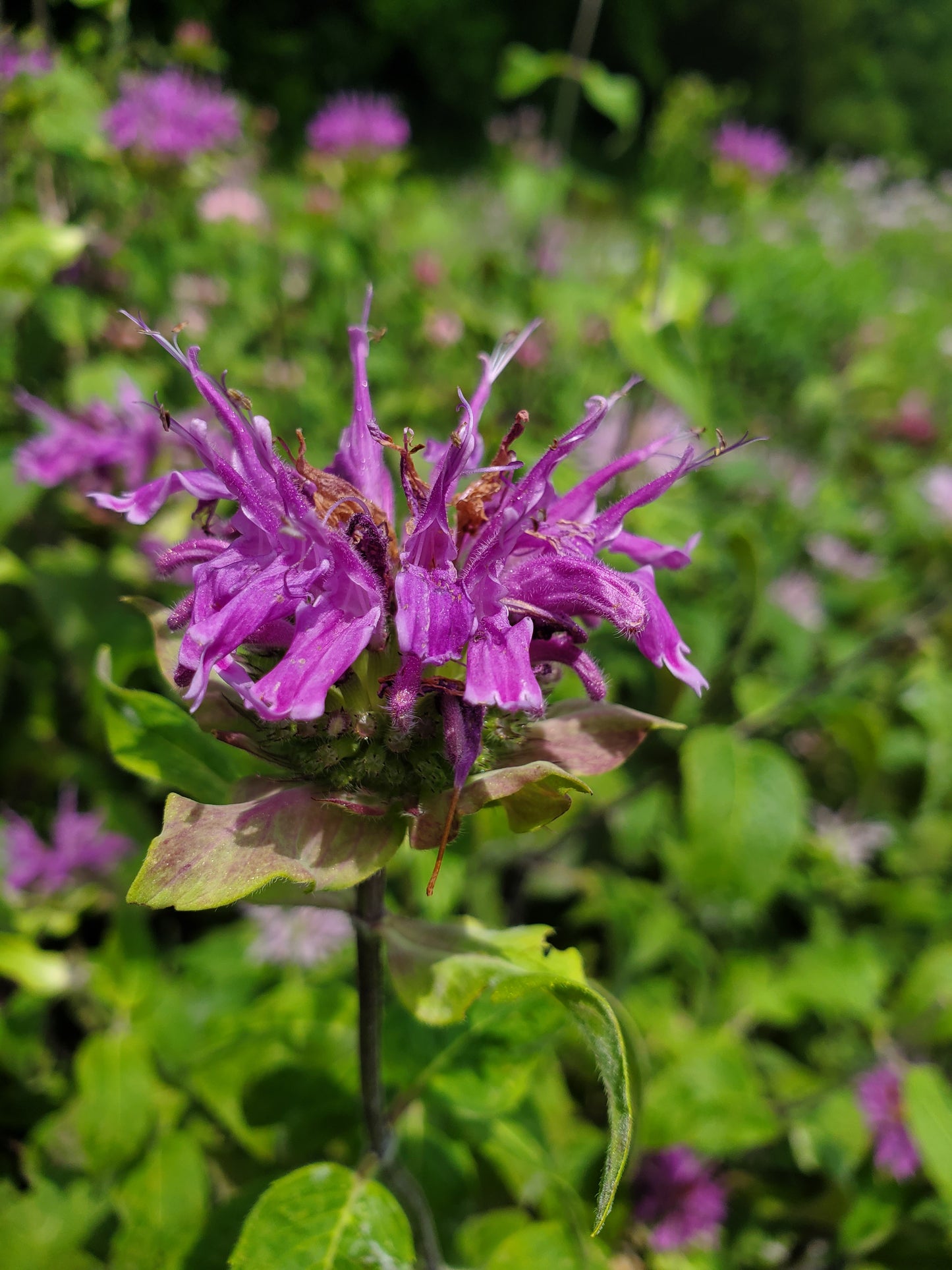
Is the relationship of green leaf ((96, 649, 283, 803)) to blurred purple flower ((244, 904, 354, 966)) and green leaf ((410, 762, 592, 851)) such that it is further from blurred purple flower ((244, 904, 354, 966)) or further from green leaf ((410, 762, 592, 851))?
blurred purple flower ((244, 904, 354, 966))

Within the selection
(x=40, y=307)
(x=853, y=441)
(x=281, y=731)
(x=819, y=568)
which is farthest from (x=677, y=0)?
(x=281, y=731)

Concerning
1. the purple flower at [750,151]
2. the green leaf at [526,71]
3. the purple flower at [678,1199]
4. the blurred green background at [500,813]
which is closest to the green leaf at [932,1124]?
the blurred green background at [500,813]

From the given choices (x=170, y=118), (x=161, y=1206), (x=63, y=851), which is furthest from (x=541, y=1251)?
(x=170, y=118)

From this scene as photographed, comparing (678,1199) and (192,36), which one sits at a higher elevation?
(192,36)

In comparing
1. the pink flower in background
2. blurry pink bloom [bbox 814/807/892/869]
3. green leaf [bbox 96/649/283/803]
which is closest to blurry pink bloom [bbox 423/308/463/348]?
the pink flower in background

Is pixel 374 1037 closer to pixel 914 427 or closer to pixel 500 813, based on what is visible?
pixel 500 813
